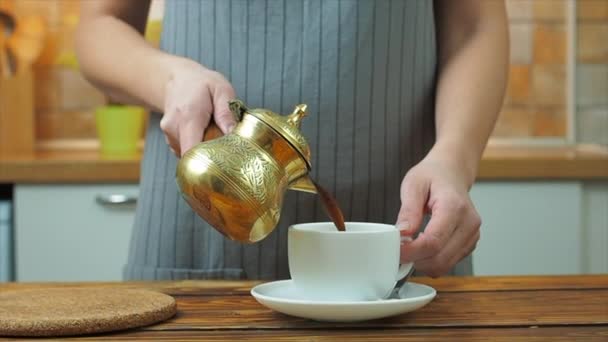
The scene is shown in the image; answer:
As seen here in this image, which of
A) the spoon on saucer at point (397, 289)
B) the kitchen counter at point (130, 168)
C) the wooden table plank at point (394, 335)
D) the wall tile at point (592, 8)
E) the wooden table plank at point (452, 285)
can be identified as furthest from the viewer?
the wall tile at point (592, 8)

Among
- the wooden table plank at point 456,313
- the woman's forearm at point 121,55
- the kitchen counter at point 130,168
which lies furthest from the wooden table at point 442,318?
the kitchen counter at point 130,168

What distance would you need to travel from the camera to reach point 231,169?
75 cm

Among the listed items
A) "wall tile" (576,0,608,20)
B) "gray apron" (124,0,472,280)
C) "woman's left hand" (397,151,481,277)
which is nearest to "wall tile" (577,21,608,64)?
"wall tile" (576,0,608,20)

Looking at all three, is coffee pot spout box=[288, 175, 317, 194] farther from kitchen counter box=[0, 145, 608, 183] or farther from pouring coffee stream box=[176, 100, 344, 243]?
kitchen counter box=[0, 145, 608, 183]

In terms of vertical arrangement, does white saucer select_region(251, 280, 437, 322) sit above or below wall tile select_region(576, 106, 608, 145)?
below

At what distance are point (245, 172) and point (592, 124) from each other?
215 cm

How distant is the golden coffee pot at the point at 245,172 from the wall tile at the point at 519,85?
204 cm

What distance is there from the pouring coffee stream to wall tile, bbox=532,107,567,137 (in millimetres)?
2063

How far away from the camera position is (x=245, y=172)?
0.76 m

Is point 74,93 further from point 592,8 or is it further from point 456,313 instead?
point 456,313

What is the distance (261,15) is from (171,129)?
301mm

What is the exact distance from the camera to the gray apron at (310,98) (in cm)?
120

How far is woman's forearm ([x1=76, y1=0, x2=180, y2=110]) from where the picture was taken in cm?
113

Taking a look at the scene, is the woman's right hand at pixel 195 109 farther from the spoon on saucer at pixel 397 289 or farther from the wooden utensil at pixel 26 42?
the wooden utensil at pixel 26 42
